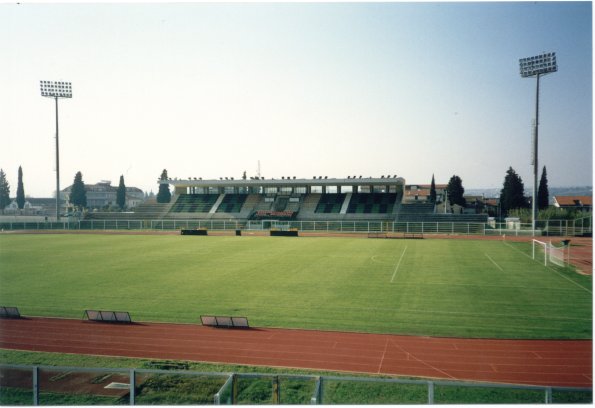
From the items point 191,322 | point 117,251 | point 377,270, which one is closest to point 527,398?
point 191,322

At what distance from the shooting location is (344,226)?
53281 mm

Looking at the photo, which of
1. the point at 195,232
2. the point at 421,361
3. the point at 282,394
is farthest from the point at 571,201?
the point at 282,394

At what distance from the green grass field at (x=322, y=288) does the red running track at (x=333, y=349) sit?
891 millimetres

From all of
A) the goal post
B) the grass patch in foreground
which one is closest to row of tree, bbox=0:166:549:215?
the goal post

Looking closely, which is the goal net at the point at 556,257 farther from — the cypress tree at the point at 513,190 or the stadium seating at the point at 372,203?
the cypress tree at the point at 513,190

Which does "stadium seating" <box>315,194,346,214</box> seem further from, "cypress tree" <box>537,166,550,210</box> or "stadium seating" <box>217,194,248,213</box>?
"cypress tree" <box>537,166,550,210</box>

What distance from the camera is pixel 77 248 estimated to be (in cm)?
3644

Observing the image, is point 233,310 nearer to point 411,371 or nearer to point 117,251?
point 411,371

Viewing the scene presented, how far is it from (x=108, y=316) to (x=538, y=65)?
149 feet

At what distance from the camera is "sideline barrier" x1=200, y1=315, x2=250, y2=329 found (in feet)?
47.9

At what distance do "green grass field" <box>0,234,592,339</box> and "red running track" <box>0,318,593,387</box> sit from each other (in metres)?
0.89

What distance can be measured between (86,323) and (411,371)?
1096 centimetres

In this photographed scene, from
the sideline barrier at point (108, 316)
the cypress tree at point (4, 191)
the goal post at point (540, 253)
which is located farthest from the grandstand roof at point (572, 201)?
the cypress tree at point (4, 191)

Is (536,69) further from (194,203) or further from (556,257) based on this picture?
(194,203)
